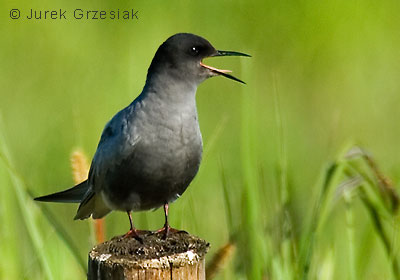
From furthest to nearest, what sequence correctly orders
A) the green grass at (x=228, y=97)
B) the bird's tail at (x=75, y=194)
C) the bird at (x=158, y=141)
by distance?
the green grass at (x=228, y=97) < the bird's tail at (x=75, y=194) < the bird at (x=158, y=141)

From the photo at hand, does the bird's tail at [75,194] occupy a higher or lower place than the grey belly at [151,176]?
lower

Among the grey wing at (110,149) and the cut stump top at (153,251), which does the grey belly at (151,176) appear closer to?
the grey wing at (110,149)

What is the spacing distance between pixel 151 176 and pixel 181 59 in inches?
22.1

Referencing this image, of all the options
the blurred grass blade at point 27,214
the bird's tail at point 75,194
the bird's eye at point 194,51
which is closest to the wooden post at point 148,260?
the blurred grass blade at point 27,214

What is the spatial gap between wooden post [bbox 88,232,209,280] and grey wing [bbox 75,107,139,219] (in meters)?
0.41

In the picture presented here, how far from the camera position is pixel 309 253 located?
4.27 metres

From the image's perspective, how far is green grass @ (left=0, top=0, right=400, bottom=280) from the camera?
650cm

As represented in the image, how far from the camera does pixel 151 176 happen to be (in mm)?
4223

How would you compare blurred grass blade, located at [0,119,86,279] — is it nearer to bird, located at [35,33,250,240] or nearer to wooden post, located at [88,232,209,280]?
bird, located at [35,33,250,240]

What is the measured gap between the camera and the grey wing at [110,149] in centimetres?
421

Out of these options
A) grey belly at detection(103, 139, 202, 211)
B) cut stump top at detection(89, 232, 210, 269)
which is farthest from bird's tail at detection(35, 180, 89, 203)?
cut stump top at detection(89, 232, 210, 269)

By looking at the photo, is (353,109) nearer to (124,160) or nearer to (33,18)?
(33,18)

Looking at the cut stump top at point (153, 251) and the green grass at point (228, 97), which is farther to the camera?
the green grass at point (228, 97)

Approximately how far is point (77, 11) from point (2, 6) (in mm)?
930
